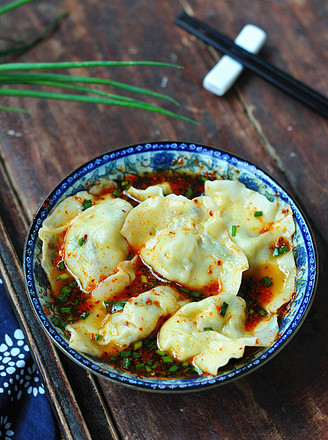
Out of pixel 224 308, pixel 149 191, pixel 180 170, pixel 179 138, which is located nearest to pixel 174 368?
pixel 224 308

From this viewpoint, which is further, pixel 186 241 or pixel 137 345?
pixel 186 241

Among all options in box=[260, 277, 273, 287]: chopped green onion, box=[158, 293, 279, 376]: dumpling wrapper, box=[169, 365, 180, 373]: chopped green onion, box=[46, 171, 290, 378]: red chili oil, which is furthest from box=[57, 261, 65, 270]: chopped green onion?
box=[260, 277, 273, 287]: chopped green onion

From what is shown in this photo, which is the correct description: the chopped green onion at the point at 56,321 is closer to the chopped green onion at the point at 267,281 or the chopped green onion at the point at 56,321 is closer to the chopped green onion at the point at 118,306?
the chopped green onion at the point at 118,306

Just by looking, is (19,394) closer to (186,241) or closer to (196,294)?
(196,294)

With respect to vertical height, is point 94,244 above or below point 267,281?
below

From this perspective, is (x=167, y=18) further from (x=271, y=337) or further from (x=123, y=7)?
(x=271, y=337)

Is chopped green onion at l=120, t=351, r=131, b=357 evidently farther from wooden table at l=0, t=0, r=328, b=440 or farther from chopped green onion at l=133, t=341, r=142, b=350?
wooden table at l=0, t=0, r=328, b=440
